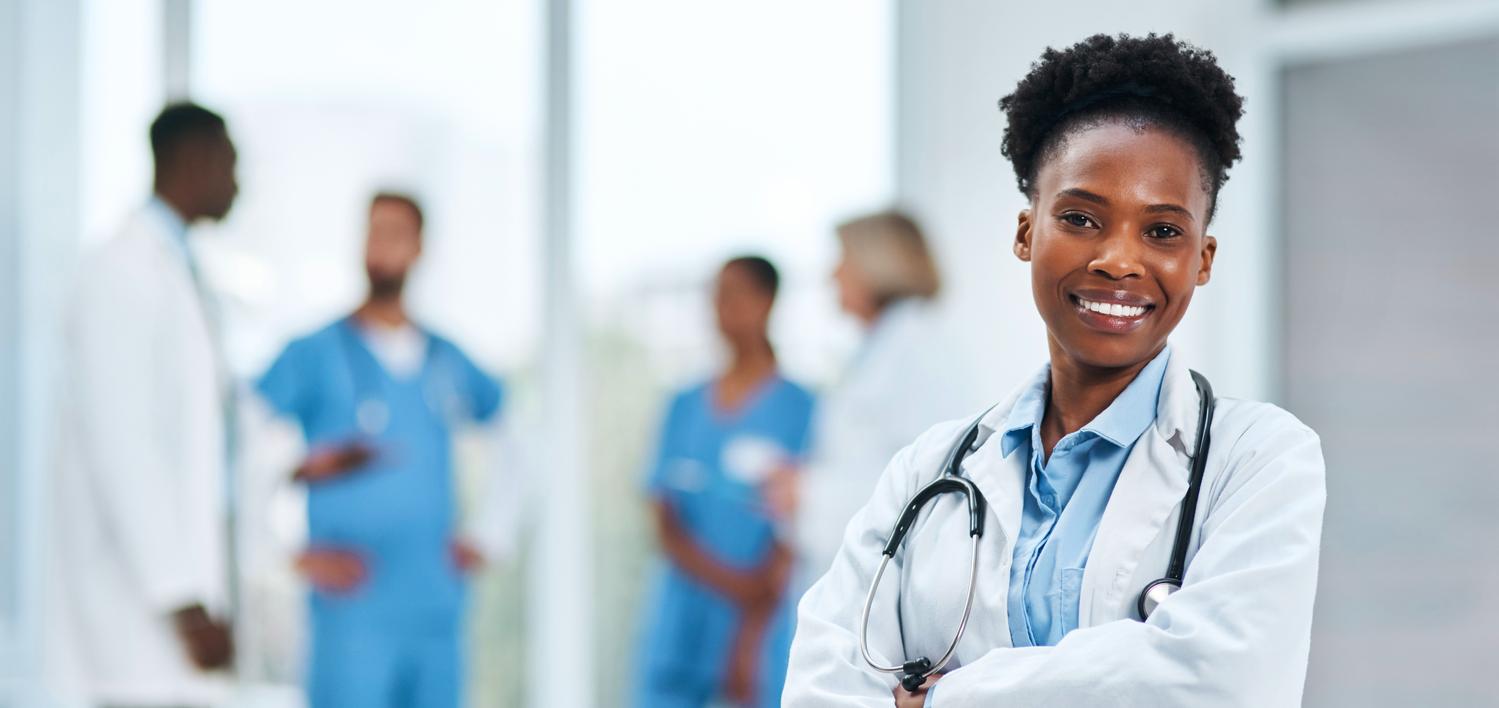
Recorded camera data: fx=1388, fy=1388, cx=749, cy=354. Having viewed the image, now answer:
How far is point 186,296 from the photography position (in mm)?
2379

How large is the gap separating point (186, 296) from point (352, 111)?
1.10m

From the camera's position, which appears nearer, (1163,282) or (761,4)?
(1163,282)

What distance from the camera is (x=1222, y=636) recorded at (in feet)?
2.82

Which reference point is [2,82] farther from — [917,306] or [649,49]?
[917,306]

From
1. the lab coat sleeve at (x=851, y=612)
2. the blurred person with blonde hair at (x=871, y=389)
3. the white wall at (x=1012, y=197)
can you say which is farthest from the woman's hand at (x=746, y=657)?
the lab coat sleeve at (x=851, y=612)

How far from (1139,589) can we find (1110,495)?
0.07 m

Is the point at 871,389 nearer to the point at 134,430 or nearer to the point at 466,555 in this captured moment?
the point at 466,555

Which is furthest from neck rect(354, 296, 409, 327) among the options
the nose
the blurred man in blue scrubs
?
the nose

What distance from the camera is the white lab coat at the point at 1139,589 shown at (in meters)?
0.86

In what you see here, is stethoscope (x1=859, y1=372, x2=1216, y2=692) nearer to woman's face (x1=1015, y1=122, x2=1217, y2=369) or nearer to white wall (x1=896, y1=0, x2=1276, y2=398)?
woman's face (x1=1015, y1=122, x2=1217, y2=369)

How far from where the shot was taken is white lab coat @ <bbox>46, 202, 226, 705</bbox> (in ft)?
7.47

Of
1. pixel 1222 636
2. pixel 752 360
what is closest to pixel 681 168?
pixel 752 360

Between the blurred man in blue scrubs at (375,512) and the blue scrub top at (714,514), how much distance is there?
47 centimetres

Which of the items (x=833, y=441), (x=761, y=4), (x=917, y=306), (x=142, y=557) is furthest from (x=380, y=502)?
(x=761, y=4)
